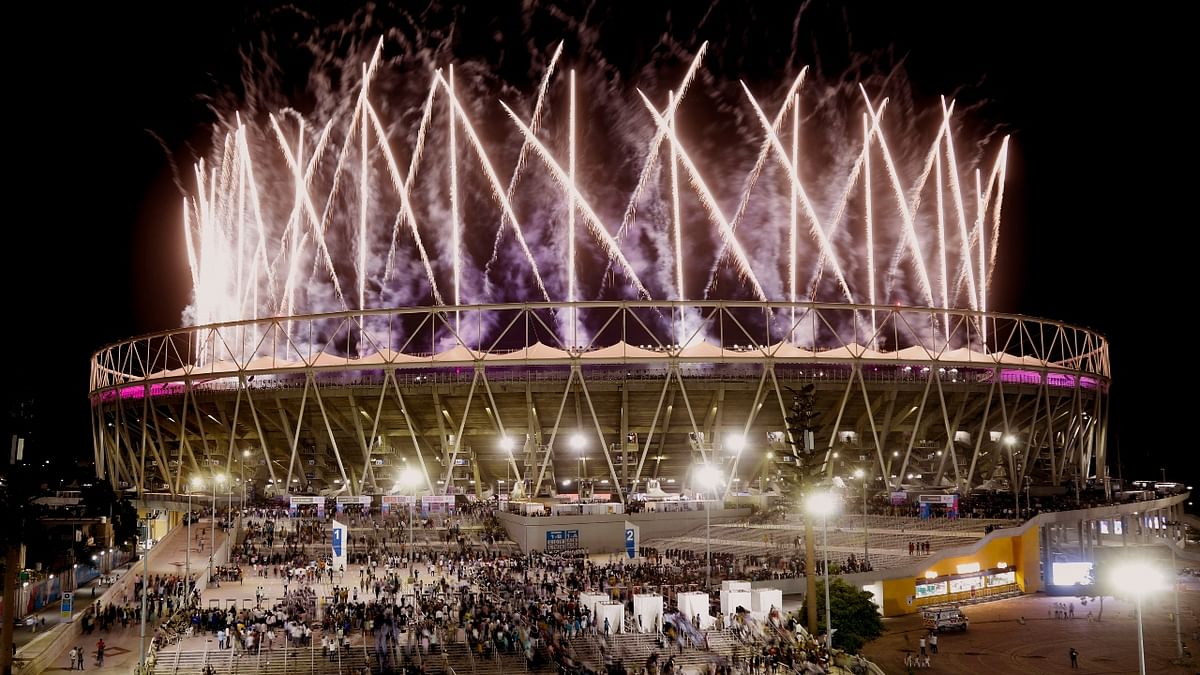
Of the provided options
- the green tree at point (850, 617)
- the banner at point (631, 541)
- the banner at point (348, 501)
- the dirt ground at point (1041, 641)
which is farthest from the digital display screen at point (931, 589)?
the banner at point (348, 501)

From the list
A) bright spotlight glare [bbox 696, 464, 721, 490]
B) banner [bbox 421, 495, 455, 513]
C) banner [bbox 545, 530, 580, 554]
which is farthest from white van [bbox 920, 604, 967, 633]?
banner [bbox 421, 495, 455, 513]

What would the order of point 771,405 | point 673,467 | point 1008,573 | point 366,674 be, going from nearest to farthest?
point 366,674
point 1008,573
point 771,405
point 673,467

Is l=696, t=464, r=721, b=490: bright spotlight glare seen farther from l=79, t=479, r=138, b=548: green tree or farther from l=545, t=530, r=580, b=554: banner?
l=79, t=479, r=138, b=548: green tree

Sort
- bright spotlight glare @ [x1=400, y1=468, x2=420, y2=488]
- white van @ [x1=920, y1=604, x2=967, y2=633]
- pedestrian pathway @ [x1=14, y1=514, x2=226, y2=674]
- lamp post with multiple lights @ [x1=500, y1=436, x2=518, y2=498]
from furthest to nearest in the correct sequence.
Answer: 1. bright spotlight glare @ [x1=400, y1=468, x2=420, y2=488]
2. lamp post with multiple lights @ [x1=500, y1=436, x2=518, y2=498]
3. white van @ [x1=920, y1=604, x2=967, y2=633]
4. pedestrian pathway @ [x1=14, y1=514, x2=226, y2=674]

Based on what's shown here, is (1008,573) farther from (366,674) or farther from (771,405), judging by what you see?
(366,674)

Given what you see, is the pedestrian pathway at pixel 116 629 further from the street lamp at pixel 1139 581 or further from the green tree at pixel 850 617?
the street lamp at pixel 1139 581

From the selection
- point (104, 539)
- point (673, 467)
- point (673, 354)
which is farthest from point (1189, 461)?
point (104, 539)
